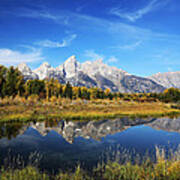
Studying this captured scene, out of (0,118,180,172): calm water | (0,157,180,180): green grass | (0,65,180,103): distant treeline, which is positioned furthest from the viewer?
(0,65,180,103): distant treeline

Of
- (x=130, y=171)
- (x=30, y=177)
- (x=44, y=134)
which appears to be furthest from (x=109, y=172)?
(x=44, y=134)

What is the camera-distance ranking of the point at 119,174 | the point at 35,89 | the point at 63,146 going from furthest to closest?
1. the point at 35,89
2. the point at 63,146
3. the point at 119,174

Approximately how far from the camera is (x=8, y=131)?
21844 mm

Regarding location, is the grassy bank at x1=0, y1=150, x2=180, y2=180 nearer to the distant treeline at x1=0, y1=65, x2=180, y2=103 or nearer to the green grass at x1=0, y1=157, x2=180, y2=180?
the green grass at x1=0, y1=157, x2=180, y2=180

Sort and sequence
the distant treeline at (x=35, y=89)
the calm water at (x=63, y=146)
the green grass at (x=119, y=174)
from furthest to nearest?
the distant treeline at (x=35, y=89), the calm water at (x=63, y=146), the green grass at (x=119, y=174)

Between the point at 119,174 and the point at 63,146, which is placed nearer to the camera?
the point at 119,174

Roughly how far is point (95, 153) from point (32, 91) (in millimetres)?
78208

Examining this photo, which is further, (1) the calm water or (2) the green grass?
(1) the calm water

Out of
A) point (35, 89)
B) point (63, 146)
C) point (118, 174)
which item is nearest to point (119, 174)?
point (118, 174)

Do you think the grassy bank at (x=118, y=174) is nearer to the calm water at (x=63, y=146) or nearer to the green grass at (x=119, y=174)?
the green grass at (x=119, y=174)

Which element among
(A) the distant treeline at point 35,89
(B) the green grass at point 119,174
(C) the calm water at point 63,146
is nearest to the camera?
(B) the green grass at point 119,174

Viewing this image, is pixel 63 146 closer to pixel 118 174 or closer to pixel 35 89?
pixel 118 174

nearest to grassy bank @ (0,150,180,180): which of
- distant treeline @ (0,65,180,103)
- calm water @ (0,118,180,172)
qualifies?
calm water @ (0,118,180,172)

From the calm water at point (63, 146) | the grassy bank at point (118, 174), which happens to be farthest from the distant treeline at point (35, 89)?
the grassy bank at point (118, 174)
